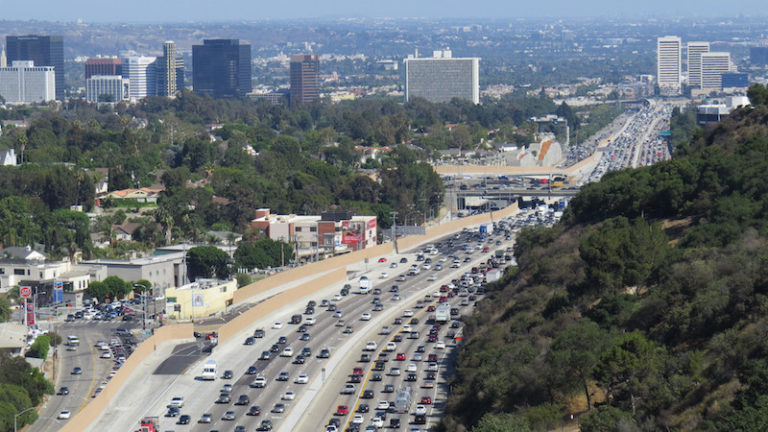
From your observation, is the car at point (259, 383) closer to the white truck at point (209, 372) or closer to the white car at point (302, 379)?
the white car at point (302, 379)

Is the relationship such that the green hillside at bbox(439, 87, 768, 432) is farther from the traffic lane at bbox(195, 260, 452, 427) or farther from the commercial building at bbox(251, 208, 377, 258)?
the commercial building at bbox(251, 208, 377, 258)

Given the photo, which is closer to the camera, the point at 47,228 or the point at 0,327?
the point at 0,327

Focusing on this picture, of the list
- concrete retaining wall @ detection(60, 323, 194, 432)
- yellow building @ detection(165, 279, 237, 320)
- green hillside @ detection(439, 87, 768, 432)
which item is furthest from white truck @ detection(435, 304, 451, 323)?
concrete retaining wall @ detection(60, 323, 194, 432)

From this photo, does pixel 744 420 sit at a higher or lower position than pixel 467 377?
higher

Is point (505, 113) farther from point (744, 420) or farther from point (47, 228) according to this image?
point (744, 420)

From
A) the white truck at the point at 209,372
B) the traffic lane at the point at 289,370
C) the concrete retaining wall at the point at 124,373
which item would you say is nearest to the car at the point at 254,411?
the traffic lane at the point at 289,370

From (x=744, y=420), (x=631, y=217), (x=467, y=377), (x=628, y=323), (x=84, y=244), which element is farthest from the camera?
(x=84, y=244)

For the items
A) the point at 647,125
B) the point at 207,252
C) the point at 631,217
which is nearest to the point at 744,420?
the point at 631,217
